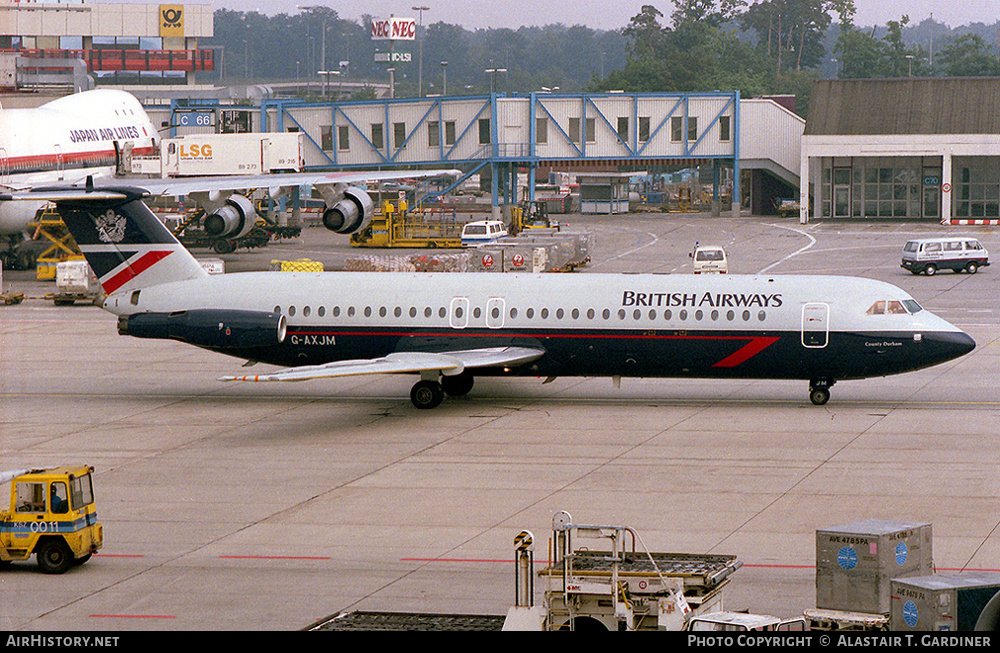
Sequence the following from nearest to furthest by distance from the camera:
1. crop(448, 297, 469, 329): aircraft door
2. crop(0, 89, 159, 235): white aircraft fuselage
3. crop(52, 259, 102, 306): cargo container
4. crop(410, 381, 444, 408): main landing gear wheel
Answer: crop(410, 381, 444, 408): main landing gear wheel → crop(448, 297, 469, 329): aircraft door → crop(52, 259, 102, 306): cargo container → crop(0, 89, 159, 235): white aircraft fuselage

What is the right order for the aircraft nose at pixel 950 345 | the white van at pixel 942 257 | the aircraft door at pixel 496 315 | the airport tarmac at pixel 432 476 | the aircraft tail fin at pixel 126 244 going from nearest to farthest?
the airport tarmac at pixel 432 476
the aircraft nose at pixel 950 345
the aircraft door at pixel 496 315
the aircraft tail fin at pixel 126 244
the white van at pixel 942 257

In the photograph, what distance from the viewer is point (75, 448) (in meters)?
30.4

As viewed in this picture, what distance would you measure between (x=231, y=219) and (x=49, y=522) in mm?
47279

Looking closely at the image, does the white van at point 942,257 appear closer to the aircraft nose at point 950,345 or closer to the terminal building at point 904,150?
the terminal building at point 904,150

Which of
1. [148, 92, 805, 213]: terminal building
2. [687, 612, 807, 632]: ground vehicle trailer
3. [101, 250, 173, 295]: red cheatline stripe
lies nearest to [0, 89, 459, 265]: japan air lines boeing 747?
[148, 92, 805, 213]: terminal building

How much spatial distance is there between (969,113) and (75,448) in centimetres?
7514

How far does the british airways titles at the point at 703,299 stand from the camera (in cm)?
3353

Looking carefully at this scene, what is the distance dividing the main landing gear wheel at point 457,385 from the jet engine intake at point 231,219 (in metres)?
32.9

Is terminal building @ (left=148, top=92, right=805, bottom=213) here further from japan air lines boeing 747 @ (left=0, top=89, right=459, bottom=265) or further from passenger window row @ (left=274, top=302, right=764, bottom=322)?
passenger window row @ (left=274, top=302, right=764, bottom=322)

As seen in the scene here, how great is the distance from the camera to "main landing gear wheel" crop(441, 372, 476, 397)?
1416 inches

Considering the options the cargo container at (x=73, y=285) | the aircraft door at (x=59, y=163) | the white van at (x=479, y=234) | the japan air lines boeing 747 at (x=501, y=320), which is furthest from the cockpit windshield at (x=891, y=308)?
the aircraft door at (x=59, y=163)

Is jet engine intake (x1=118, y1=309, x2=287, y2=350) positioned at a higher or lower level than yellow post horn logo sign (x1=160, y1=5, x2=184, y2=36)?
lower

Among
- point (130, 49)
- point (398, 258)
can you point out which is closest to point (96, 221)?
point (398, 258)

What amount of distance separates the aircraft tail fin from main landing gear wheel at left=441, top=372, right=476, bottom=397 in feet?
24.9
